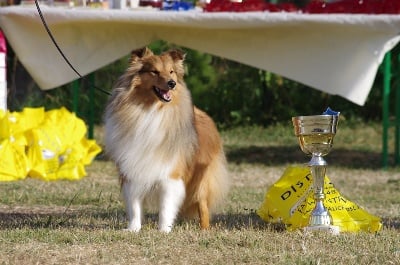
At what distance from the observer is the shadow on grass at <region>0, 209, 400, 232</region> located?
5.73 meters

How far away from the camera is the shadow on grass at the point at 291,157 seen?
10.5 metres

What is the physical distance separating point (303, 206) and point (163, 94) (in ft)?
3.84

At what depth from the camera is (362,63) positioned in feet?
26.9

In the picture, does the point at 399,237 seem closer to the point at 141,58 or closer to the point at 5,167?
the point at 141,58

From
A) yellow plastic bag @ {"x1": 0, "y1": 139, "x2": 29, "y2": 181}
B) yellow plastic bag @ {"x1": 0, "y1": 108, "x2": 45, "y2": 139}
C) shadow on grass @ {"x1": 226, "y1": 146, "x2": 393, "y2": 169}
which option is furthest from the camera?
shadow on grass @ {"x1": 226, "y1": 146, "x2": 393, "y2": 169}

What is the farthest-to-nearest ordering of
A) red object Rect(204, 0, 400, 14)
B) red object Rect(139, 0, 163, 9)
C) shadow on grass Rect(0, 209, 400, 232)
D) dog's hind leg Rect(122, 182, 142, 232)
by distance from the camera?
red object Rect(139, 0, 163, 9)
red object Rect(204, 0, 400, 14)
shadow on grass Rect(0, 209, 400, 232)
dog's hind leg Rect(122, 182, 142, 232)

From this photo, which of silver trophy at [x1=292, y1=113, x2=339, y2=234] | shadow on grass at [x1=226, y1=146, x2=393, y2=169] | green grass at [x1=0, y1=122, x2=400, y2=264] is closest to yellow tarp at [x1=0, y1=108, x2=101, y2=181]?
green grass at [x1=0, y1=122, x2=400, y2=264]

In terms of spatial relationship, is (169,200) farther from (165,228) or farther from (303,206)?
(303,206)

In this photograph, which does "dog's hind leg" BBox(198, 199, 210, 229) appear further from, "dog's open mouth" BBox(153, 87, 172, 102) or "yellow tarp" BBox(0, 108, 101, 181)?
"yellow tarp" BBox(0, 108, 101, 181)

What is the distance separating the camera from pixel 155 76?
5.44 m

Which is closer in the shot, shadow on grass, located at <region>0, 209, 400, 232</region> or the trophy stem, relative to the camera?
the trophy stem

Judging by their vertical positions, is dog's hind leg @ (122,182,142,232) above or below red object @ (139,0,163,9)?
below

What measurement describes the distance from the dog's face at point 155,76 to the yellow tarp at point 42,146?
304cm

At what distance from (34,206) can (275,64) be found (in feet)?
9.53
